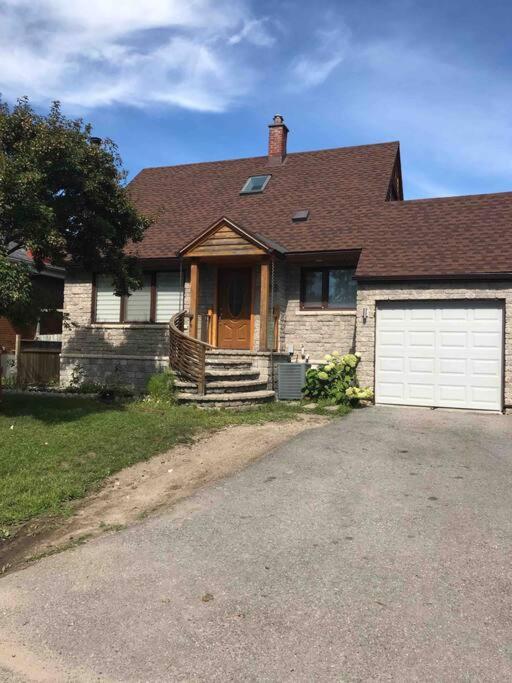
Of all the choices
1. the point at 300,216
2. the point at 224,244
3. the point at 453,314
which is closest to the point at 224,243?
the point at 224,244

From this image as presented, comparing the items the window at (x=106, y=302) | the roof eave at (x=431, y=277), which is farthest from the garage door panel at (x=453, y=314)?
the window at (x=106, y=302)

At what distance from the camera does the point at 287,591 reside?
3832 mm

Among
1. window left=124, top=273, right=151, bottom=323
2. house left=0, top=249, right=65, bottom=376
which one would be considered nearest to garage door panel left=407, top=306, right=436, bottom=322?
window left=124, top=273, right=151, bottom=323

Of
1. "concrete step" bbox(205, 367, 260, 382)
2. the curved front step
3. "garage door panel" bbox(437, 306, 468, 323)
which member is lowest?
"concrete step" bbox(205, 367, 260, 382)

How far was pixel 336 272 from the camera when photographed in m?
14.2

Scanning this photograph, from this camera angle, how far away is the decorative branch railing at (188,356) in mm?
11594

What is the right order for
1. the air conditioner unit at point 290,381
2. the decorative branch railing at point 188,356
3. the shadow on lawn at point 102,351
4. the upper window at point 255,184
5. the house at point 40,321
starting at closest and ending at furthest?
the house at point 40,321
the decorative branch railing at point 188,356
the shadow on lawn at point 102,351
the air conditioner unit at point 290,381
the upper window at point 255,184

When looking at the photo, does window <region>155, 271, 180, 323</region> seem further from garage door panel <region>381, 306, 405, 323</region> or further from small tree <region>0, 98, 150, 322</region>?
garage door panel <region>381, 306, 405, 323</region>

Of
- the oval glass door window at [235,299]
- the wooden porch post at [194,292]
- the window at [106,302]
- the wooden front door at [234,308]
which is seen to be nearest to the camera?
the wooden porch post at [194,292]

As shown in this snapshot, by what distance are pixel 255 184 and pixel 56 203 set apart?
883 centimetres

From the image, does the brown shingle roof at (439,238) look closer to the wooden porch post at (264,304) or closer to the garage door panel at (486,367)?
the garage door panel at (486,367)

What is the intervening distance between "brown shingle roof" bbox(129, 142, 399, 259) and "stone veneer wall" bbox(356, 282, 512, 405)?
1.81 meters

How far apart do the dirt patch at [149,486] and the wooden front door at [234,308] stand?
531cm

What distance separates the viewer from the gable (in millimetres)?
13344
